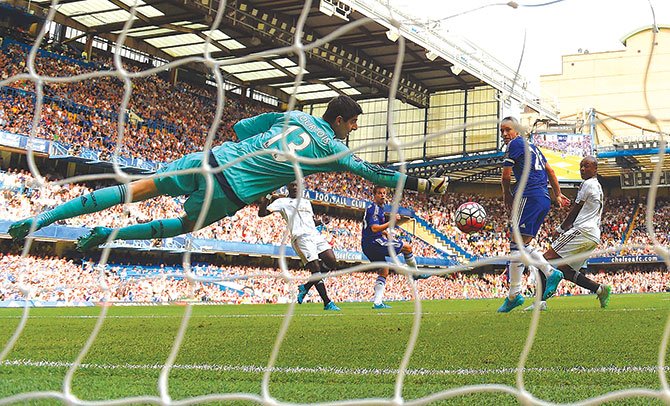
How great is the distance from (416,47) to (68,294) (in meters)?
15.3

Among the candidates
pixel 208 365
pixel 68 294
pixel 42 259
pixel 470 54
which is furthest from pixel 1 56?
pixel 208 365

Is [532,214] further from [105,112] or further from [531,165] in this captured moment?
[105,112]

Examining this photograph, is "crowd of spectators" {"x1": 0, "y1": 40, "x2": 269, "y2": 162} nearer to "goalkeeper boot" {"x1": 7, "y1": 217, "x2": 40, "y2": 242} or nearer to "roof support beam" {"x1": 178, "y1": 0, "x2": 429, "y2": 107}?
"roof support beam" {"x1": 178, "y1": 0, "x2": 429, "y2": 107}

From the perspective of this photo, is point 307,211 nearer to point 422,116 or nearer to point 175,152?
point 175,152

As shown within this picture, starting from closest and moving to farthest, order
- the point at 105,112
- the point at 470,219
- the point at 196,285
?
the point at 470,219 < the point at 196,285 < the point at 105,112

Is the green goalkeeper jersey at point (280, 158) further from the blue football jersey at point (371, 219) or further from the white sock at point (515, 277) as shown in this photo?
the blue football jersey at point (371, 219)

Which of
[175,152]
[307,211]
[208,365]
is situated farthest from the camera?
[175,152]

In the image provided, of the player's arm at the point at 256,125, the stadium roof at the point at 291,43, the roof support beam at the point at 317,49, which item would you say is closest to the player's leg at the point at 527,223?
the player's arm at the point at 256,125

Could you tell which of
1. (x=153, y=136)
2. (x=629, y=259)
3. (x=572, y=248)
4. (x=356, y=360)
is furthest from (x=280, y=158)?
(x=629, y=259)

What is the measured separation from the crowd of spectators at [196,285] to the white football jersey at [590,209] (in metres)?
5.47

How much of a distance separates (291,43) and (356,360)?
64.9 feet

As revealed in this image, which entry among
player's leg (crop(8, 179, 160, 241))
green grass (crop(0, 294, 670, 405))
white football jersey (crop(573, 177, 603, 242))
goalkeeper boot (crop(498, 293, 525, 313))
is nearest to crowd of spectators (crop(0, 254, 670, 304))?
goalkeeper boot (crop(498, 293, 525, 313))

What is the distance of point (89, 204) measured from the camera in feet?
14.0

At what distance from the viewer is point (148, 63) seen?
25797 mm
